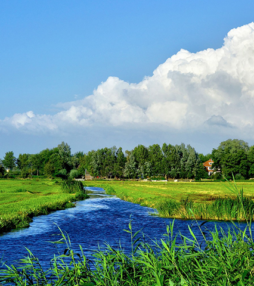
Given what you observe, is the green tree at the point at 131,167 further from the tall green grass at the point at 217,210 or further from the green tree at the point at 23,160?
the tall green grass at the point at 217,210

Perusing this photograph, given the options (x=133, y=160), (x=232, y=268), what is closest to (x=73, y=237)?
(x=232, y=268)

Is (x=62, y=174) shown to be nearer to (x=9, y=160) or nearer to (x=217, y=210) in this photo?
(x=9, y=160)

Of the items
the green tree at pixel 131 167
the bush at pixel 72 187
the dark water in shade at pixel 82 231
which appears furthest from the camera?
the green tree at pixel 131 167

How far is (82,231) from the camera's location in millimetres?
24578

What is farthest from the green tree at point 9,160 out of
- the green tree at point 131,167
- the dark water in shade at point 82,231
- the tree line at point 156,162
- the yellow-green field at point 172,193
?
the dark water in shade at point 82,231

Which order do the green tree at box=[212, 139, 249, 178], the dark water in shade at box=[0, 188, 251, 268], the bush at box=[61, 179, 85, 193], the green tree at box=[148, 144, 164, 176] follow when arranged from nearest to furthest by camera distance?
the dark water in shade at box=[0, 188, 251, 268] → the bush at box=[61, 179, 85, 193] → the green tree at box=[212, 139, 249, 178] → the green tree at box=[148, 144, 164, 176]

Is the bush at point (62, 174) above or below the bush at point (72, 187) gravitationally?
above

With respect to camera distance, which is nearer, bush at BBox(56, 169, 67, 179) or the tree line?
the tree line

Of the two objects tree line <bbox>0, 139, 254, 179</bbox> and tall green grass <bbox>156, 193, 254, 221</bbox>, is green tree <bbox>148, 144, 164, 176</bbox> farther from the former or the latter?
tall green grass <bbox>156, 193, 254, 221</bbox>

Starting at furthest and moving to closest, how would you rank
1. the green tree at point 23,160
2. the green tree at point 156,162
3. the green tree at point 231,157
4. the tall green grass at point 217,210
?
1. the green tree at point 23,160
2. the green tree at point 156,162
3. the green tree at point 231,157
4. the tall green grass at point 217,210

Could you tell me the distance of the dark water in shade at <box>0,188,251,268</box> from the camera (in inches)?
717

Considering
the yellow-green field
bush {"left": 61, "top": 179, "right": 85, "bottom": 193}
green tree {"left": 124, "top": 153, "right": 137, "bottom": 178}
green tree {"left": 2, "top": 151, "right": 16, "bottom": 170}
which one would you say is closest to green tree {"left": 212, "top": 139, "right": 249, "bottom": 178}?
green tree {"left": 124, "top": 153, "right": 137, "bottom": 178}

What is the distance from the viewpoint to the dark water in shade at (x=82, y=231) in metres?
18.2

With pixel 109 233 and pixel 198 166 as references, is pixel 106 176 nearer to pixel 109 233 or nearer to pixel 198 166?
pixel 198 166
